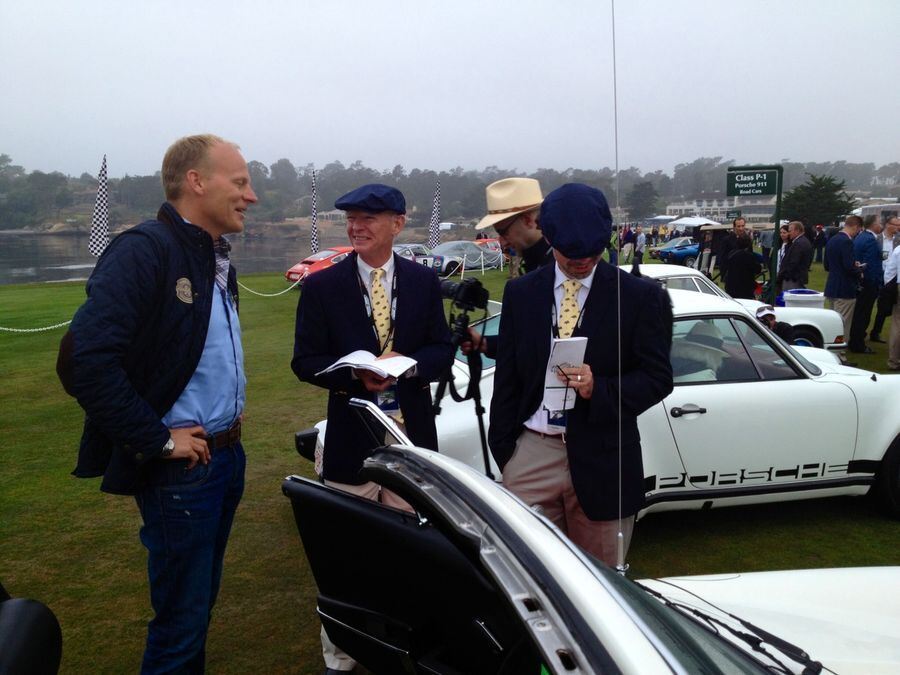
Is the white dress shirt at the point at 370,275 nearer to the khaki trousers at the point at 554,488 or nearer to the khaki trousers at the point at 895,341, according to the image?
the khaki trousers at the point at 554,488

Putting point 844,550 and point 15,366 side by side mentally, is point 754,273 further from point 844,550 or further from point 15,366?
point 15,366

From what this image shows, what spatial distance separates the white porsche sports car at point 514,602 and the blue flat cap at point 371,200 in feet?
3.57

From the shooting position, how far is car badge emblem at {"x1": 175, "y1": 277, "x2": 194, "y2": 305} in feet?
6.85

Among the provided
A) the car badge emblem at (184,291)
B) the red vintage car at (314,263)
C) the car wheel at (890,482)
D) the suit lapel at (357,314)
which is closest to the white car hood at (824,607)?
the suit lapel at (357,314)

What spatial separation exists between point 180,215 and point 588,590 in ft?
5.77

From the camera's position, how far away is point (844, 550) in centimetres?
413

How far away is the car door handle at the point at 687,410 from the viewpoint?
3.99 metres

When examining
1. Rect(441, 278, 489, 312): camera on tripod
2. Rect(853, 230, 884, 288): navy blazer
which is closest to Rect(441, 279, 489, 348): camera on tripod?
Rect(441, 278, 489, 312): camera on tripod

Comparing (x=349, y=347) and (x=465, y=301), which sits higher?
(x=465, y=301)

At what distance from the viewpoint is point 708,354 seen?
432 centimetres

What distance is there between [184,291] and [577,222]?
129 centimetres

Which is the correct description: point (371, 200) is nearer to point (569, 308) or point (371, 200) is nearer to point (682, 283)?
point (569, 308)

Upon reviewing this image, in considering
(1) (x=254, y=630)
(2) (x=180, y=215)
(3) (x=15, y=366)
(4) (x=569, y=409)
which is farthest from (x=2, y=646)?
(3) (x=15, y=366)

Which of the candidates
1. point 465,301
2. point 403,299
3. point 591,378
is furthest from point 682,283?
point 591,378
